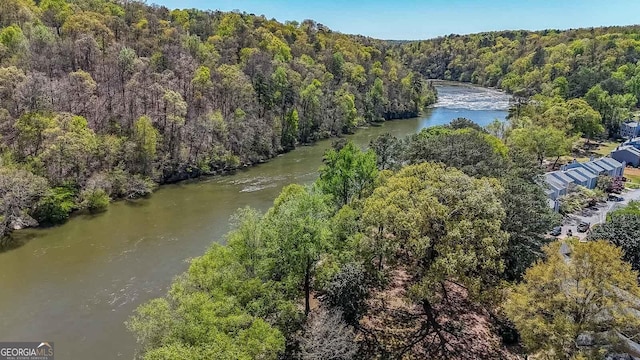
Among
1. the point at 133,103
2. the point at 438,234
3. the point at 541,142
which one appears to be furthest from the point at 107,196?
the point at 541,142

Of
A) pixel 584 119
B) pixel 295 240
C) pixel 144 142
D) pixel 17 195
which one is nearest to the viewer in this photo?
pixel 295 240

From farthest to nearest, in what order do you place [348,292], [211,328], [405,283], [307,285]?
[405,283] < [307,285] < [348,292] < [211,328]

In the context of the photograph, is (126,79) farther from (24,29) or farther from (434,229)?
(434,229)

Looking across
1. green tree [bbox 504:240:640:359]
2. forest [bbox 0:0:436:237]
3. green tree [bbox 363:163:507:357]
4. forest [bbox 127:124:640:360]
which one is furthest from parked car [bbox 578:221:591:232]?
forest [bbox 0:0:436:237]

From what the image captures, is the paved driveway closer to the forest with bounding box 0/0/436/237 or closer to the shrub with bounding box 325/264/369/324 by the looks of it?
the shrub with bounding box 325/264/369/324

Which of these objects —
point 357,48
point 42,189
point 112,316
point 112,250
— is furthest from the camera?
point 357,48

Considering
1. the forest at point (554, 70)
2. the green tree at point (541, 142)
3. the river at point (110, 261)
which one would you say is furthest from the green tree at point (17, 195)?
the forest at point (554, 70)

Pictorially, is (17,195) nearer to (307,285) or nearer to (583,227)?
(307,285)

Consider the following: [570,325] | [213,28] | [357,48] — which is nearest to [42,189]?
[570,325]
